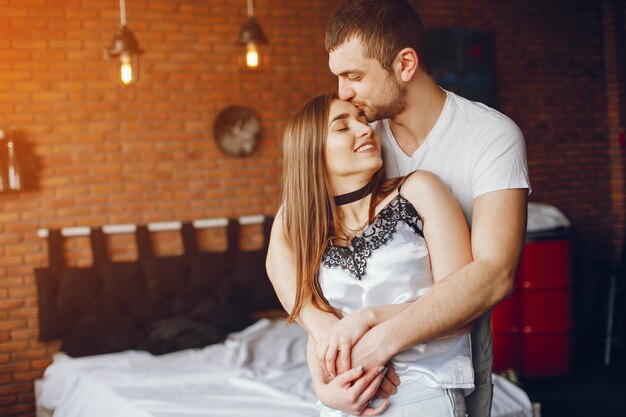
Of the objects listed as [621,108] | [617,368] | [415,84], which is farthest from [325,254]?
[621,108]

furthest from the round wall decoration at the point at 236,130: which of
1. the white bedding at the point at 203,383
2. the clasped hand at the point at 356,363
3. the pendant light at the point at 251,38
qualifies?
the clasped hand at the point at 356,363

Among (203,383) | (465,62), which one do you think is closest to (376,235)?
(203,383)

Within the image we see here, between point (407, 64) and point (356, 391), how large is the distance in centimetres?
86

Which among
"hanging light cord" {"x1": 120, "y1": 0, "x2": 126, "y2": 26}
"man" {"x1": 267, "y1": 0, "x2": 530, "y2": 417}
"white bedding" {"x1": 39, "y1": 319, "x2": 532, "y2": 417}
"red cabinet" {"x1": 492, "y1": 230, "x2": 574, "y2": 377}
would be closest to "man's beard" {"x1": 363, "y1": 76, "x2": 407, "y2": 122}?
"man" {"x1": 267, "y1": 0, "x2": 530, "y2": 417}

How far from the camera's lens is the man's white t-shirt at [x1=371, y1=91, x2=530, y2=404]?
1.70 meters

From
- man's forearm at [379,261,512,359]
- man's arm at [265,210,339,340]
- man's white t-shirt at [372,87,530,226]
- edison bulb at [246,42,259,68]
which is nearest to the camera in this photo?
man's forearm at [379,261,512,359]

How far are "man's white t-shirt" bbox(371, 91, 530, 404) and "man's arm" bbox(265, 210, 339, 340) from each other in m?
0.36

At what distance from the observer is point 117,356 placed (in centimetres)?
416

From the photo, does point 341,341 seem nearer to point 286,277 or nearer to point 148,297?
point 286,277

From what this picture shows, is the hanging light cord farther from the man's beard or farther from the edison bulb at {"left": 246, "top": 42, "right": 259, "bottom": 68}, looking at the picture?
the man's beard

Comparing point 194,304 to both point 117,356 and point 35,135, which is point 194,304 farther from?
point 35,135

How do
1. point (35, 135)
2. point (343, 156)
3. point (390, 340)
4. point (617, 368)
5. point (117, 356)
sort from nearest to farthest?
point (390, 340) → point (343, 156) → point (117, 356) → point (35, 135) → point (617, 368)

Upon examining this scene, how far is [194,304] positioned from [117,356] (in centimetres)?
74

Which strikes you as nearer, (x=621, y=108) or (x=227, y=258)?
(x=227, y=258)
